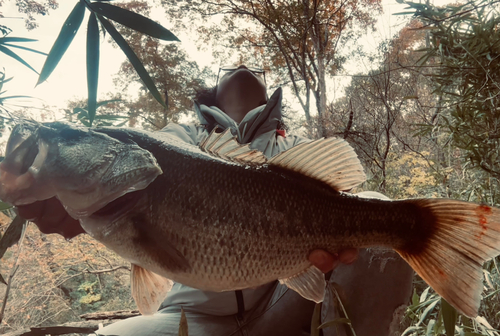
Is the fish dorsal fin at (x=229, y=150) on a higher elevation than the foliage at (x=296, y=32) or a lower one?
lower

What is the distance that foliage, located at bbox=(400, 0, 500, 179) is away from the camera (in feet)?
5.42

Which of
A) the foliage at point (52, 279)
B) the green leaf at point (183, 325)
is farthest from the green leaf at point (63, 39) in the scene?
the foliage at point (52, 279)

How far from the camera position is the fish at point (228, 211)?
0.66 meters

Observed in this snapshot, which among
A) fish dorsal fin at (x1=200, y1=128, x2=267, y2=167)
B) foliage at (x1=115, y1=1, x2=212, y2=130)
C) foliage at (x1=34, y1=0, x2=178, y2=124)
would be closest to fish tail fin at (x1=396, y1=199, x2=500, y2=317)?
fish dorsal fin at (x1=200, y1=128, x2=267, y2=167)

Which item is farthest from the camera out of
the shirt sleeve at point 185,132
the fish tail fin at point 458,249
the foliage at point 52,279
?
the foliage at point 52,279

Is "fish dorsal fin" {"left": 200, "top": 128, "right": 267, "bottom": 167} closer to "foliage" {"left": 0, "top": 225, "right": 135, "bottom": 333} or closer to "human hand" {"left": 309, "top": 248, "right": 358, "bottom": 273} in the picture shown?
"human hand" {"left": 309, "top": 248, "right": 358, "bottom": 273}

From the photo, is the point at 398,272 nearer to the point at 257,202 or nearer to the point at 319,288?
the point at 319,288

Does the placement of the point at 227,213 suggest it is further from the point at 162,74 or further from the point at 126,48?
the point at 162,74

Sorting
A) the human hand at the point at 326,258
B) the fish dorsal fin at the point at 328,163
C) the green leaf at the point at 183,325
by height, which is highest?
the fish dorsal fin at the point at 328,163

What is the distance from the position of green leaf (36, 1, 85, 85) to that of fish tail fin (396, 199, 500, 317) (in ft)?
3.09

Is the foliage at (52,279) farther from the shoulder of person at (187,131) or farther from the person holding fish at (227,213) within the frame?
the person holding fish at (227,213)

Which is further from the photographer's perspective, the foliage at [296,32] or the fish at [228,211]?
the foliage at [296,32]

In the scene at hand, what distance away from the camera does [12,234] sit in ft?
2.56

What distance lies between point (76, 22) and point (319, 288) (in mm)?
906
